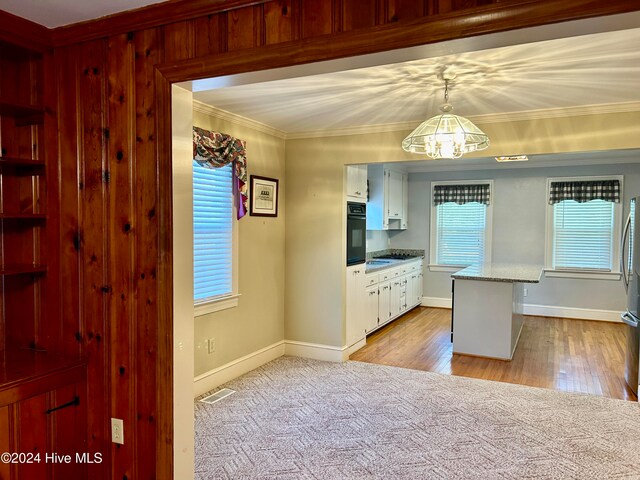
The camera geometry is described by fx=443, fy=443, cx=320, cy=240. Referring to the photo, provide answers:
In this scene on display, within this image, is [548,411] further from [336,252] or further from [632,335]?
[336,252]

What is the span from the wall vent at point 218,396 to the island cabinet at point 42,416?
1479 mm

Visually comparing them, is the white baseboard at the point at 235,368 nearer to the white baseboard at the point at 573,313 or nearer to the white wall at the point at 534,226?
the white wall at the point at 534,226

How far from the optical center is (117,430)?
6.89ft

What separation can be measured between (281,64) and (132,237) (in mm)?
1038

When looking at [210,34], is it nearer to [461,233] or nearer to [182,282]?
[182,282]

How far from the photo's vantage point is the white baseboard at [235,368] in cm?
374

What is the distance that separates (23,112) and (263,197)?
94.2 inches

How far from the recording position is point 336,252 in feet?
15.0

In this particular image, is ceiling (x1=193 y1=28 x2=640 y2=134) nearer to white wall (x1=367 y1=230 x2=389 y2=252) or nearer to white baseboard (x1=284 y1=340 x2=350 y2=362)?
white baseboard (x1=284 y1=340 x2=350 y2=362)

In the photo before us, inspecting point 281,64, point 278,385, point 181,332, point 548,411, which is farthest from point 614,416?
point 281,64

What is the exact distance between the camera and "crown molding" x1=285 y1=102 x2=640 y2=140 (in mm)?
3428

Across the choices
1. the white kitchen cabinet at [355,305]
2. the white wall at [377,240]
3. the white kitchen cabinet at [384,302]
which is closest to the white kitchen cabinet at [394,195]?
the white wall at [377,240]

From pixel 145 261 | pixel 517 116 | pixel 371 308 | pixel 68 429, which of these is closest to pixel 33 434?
pixel 68 429

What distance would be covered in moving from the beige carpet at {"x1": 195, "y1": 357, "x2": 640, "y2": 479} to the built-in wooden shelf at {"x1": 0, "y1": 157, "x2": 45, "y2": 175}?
6.18ft
